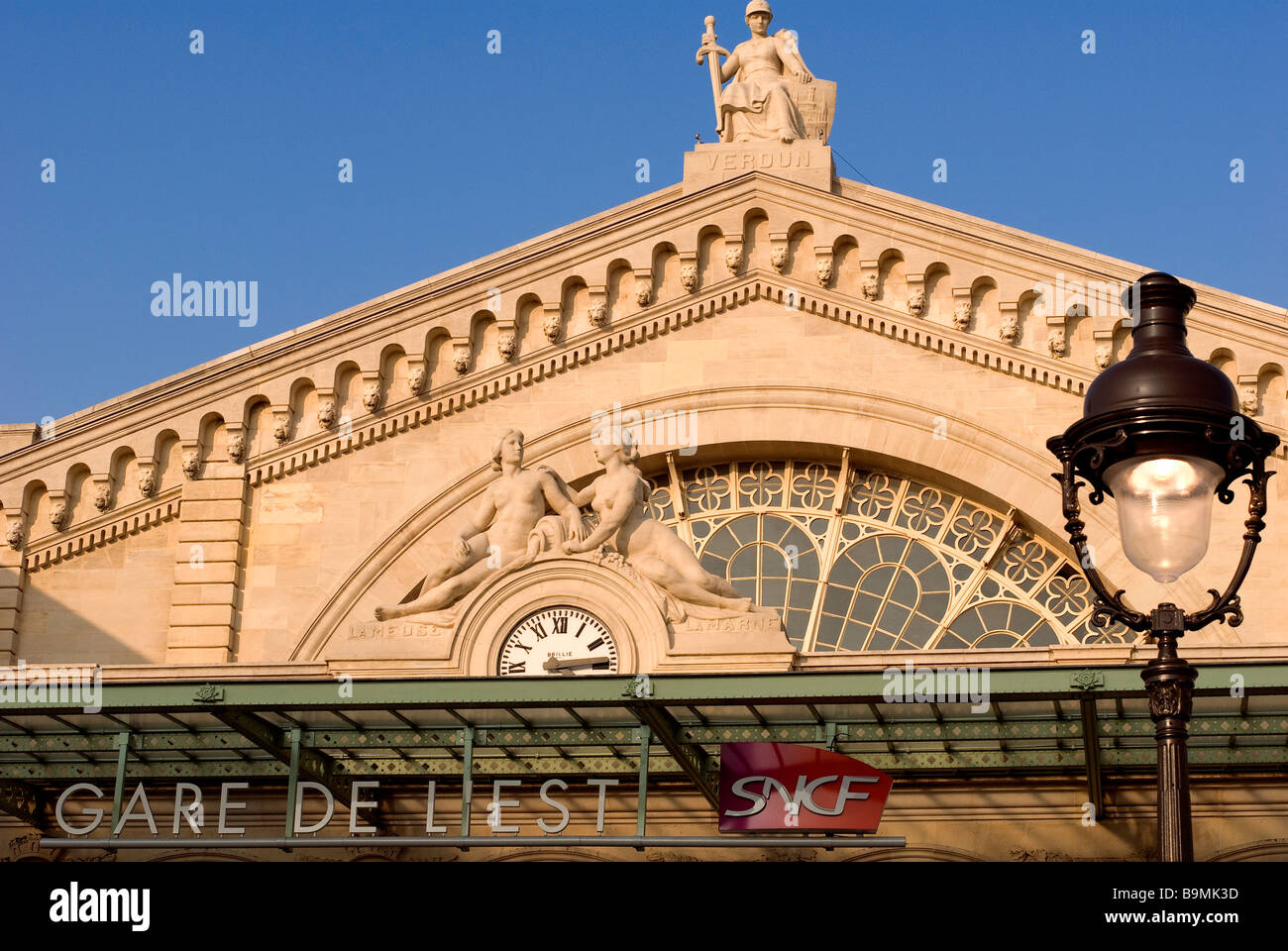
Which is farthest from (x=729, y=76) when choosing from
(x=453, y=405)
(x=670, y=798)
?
(x=670, y=798)

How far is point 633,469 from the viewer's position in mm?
24344

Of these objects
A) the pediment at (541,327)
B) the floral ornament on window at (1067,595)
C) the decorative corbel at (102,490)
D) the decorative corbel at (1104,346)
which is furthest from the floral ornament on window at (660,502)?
the decorative corbel at (102,490)

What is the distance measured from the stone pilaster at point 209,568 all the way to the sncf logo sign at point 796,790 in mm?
8918

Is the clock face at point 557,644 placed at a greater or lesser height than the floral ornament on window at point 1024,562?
lesser

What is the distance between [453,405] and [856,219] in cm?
624

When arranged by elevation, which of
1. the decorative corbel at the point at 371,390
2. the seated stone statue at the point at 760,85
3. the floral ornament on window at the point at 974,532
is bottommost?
the floral ornament on window at the point at 974,532

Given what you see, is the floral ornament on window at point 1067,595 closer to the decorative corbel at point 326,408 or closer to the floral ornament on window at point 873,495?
the floral ornament on window at point 873,495

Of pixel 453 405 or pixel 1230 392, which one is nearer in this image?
pixel 1230 392

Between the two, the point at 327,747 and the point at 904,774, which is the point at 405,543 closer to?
the point at 327,747

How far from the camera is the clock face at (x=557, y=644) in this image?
2359 cm

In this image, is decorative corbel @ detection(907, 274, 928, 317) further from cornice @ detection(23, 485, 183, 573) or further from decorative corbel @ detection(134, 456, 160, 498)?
decorative corbel @ detection(134, 456, 160, 498)

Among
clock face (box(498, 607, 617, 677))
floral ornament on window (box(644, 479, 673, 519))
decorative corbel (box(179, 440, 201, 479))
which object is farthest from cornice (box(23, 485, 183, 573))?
floral ornament on window (box(644, 479, 673, 519))

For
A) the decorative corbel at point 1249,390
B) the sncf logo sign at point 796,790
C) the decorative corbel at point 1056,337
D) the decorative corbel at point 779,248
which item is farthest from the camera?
the decorative corbel at point 779,248

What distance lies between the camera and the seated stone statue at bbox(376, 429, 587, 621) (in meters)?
23.9
